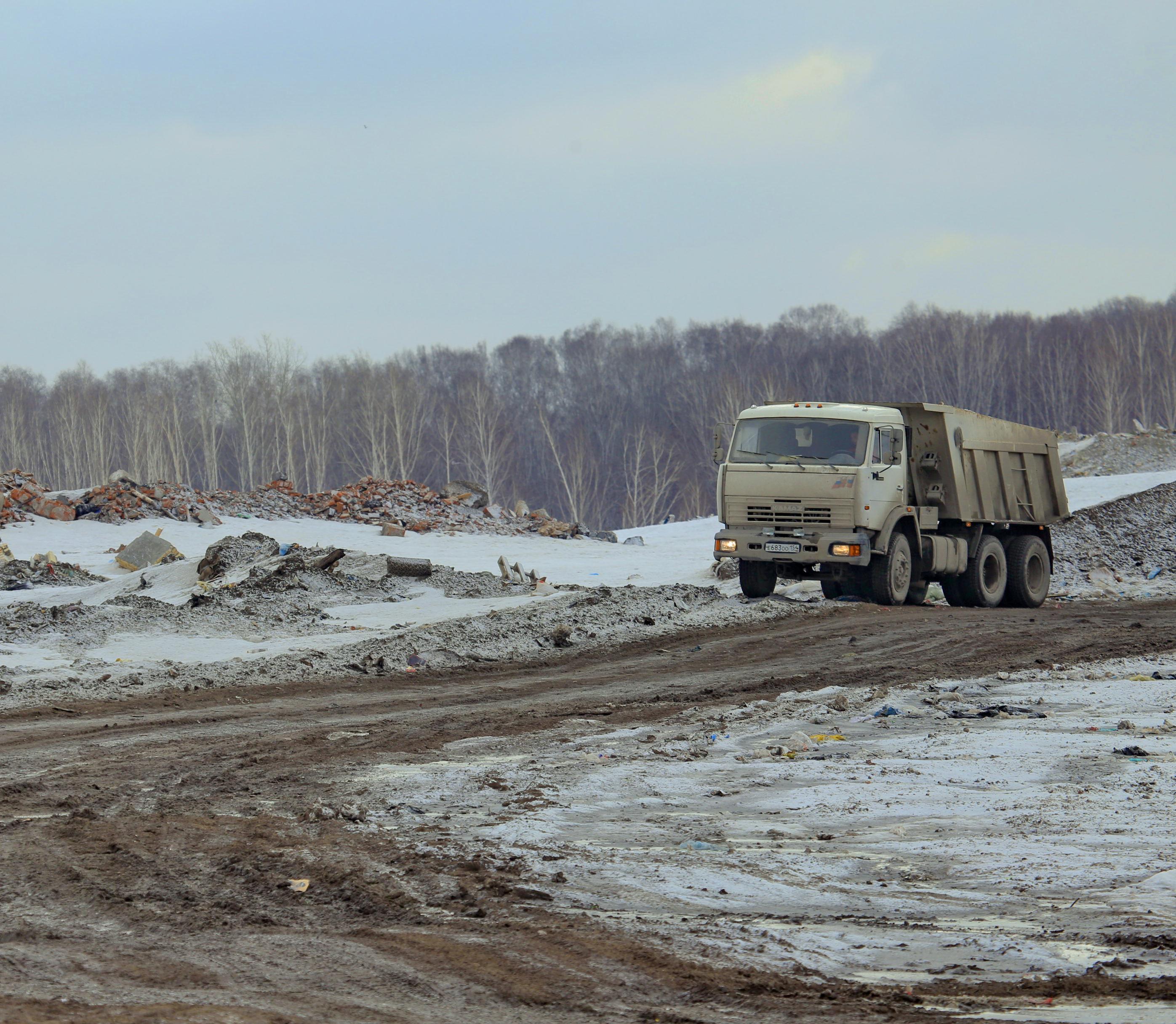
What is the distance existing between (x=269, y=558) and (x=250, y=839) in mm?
15270

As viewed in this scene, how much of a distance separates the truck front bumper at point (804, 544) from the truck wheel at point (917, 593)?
2.61 m

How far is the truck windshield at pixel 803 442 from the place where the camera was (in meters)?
16.7

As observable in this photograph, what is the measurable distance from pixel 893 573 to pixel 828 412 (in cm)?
249

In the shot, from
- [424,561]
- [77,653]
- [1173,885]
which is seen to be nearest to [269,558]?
[424,561]

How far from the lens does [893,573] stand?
1744 centimetres

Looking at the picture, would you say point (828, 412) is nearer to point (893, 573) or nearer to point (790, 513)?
point (790, 513)

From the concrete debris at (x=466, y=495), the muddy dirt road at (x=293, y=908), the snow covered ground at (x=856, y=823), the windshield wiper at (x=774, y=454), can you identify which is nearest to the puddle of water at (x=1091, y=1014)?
the muddy dirt road at (x=293, y=908)

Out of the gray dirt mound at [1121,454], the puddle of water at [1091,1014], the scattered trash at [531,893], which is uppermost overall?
the gray dirt mound at [1121,454]

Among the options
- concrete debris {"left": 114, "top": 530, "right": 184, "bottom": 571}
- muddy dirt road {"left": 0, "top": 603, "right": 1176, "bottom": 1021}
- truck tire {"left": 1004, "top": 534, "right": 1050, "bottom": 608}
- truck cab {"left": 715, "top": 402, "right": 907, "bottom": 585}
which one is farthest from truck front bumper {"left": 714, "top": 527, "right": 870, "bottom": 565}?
concrete debris {"left": 114, "top": 530, "right": 184, "bottom": 571}

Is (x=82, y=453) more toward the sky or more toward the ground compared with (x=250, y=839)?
more toward the sky

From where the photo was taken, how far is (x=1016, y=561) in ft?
65.8

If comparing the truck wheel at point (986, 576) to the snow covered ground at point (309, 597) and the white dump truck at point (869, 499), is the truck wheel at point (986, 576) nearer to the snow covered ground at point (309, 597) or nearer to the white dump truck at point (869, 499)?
the white dump truck at point (869, 499)

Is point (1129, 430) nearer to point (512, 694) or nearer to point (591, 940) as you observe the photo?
point (512, 694)

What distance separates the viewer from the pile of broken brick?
3055cm
